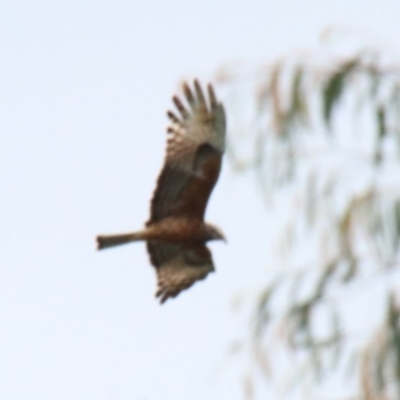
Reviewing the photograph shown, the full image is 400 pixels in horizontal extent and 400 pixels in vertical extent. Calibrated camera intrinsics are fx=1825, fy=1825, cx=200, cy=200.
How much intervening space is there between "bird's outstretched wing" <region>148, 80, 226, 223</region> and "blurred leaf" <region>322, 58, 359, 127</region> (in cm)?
57

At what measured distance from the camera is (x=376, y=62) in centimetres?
668

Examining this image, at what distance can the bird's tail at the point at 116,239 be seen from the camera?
23.2 ft

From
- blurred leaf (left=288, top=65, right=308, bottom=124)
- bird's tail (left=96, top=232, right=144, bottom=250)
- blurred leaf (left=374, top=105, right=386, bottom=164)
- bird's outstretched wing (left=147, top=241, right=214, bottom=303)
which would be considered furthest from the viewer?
bird's outstretched wing (left=147, top=241, right=214, bottom=303)

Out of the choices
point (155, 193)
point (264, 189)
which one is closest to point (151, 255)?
point (155, 193)

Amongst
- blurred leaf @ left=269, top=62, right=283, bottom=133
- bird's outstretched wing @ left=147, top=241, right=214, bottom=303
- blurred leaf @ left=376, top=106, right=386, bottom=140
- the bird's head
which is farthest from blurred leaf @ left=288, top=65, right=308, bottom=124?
bird's outstretched wing @ left=147, top=241, right=214, bottom=303

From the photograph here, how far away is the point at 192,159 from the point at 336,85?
2.68 ft

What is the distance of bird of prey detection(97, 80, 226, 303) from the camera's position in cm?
715

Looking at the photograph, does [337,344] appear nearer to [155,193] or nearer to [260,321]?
[260,321]

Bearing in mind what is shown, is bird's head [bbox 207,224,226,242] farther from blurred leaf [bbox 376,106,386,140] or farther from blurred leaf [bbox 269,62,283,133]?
blurred leaf [bbox 376,106,386,140]

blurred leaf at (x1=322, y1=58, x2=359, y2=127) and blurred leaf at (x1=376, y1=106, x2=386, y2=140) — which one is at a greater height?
blurred leaf at (x1=322, y1=58, x2=359, y2=127)

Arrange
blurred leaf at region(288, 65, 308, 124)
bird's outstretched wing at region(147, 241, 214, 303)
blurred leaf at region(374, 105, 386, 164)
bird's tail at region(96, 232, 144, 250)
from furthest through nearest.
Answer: bird's outstretched wing at region(147, 241, 214, 303) < bird's tail at region(96, 232, 144, 250) < blurred leaf at region(288, 65, 308, 124) < blurred leaf at region(374, 105, 386, 164)

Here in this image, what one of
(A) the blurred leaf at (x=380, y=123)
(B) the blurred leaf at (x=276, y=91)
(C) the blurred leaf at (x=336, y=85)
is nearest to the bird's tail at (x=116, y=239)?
(B) the blurred leaf at (x=276, y=91)

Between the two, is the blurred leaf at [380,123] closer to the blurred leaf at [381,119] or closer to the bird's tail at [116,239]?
the blurred leaf at [381,119]

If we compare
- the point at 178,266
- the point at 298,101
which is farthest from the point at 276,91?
the point at 178,266
